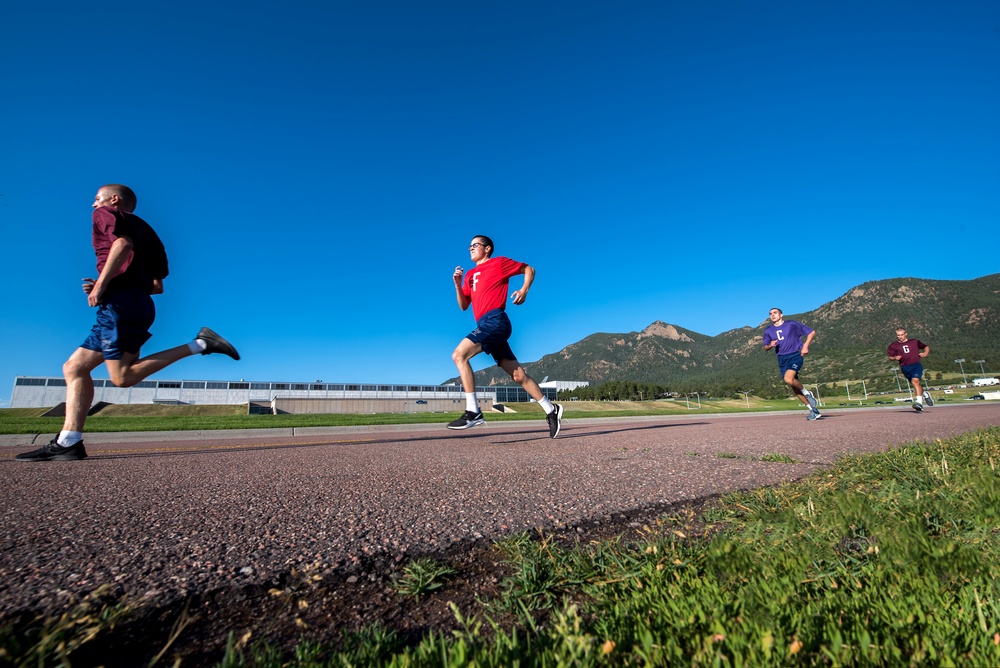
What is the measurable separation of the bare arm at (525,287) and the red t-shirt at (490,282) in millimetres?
91

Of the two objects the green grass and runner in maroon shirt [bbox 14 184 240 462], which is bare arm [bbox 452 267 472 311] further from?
the green grass

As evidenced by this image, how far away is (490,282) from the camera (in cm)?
603

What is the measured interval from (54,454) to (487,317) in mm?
4384

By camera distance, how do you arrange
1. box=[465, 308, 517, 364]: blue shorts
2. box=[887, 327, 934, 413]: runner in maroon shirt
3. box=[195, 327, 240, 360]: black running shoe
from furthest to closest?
box=[887, 327, 934, 413]: runner in maroon shirt
box=[465, 308, 517, 364]: blue shorts
box=[195, 327, 240, 360]: black running shoe

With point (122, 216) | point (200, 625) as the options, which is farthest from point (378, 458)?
point (122, 216)

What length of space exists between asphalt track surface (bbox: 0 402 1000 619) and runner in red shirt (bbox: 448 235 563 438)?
1947mm

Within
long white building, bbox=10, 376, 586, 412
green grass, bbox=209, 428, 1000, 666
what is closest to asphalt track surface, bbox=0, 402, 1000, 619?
green grass, bbox=209, 428, 1000, 666

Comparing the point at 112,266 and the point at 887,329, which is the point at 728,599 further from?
the point at 887,329

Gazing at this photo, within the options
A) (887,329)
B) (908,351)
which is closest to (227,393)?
(908,351)

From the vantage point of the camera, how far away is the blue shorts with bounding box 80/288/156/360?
4.11m

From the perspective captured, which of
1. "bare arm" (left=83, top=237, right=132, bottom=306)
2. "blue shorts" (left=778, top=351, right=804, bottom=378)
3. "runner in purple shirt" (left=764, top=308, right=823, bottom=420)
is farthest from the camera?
"blue shorts" (left=778, top=351, right=804, bottom=378)

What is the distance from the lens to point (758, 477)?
2.67 metres

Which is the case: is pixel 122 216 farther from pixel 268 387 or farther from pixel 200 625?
pixel 268 387

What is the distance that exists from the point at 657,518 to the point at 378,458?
107 inches
